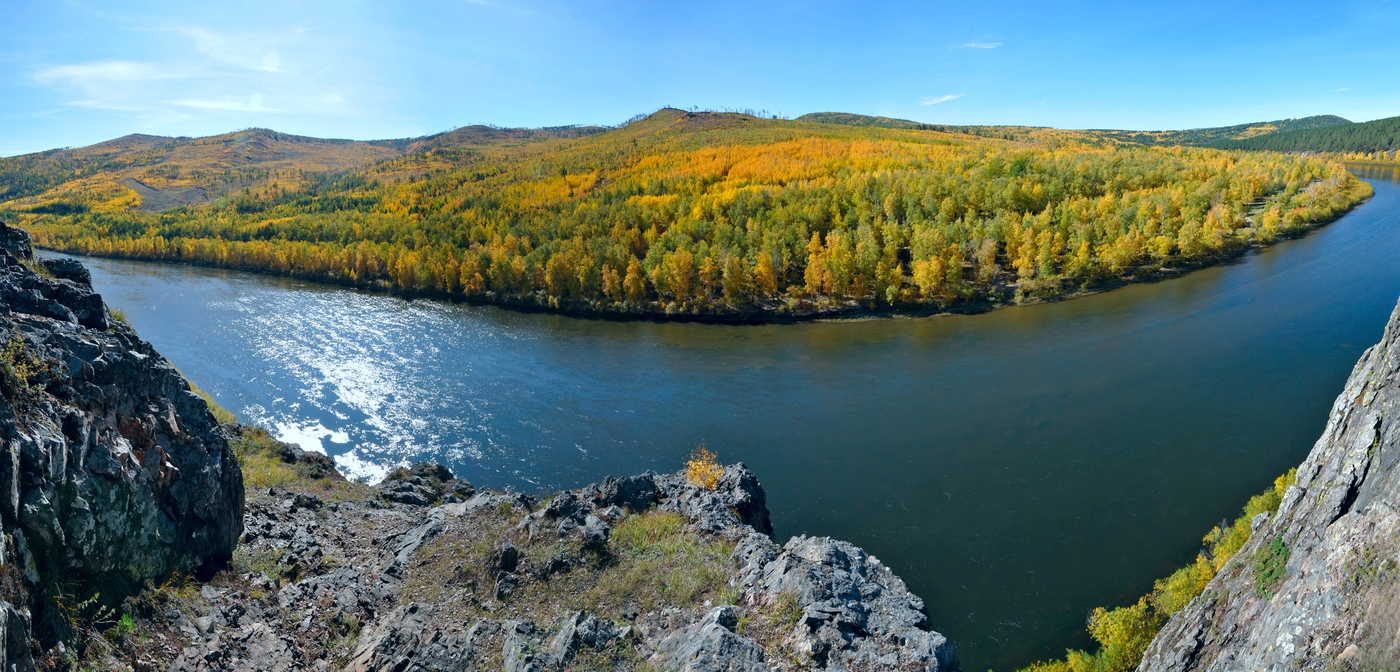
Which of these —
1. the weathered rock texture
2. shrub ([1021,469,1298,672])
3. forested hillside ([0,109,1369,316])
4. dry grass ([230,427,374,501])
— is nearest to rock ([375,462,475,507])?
dry grass ([230,427,374,501])

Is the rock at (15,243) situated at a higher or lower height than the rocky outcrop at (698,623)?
higher

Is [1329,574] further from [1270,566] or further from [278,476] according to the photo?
[278,476]

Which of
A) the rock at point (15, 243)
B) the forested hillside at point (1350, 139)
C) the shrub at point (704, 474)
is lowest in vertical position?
the shrub at point (704, 474)

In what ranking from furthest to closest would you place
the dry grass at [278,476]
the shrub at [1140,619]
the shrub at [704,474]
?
the dry grass at [278,476]
the shrub at [704,474]
the shrub at [1140,619]

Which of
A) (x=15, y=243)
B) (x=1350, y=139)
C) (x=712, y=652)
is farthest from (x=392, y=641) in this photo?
(x=1350, y=139)

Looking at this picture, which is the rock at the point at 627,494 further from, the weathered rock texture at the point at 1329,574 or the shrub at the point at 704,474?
the weathered rock texture at the point at 1329,574

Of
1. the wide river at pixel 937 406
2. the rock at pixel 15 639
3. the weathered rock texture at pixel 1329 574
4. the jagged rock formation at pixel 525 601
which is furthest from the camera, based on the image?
the wide river at pixel 937 406

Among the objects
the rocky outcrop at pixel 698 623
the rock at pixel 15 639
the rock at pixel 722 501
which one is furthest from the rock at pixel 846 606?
the rock at pixel 15 639
